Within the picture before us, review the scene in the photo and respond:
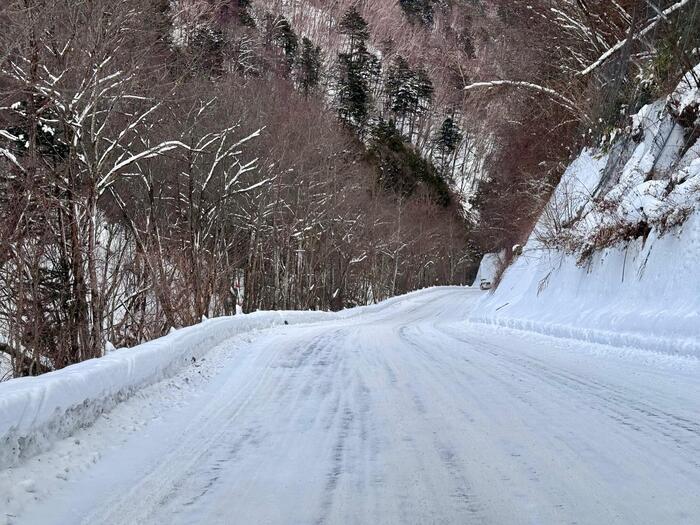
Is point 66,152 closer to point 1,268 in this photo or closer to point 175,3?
point 1,268

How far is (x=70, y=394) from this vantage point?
430 cm

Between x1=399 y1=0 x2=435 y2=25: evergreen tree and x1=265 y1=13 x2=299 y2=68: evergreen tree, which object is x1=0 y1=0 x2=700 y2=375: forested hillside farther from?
x1=399 y1=0 x2=435 y2=25: evergreen tree

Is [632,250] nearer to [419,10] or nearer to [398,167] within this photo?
[398,167]

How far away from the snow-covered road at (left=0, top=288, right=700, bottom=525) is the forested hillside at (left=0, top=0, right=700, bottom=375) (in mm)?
3919

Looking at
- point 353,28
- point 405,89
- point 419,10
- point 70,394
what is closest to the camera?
point 70,394

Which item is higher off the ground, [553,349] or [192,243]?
[192,243]

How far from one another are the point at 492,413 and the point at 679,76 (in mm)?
12585

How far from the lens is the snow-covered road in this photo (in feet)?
9.86

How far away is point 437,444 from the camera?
4094 millimetres

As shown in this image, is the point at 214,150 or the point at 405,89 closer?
the point at 214,150

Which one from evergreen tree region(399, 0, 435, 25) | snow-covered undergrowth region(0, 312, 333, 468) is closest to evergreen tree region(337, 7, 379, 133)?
evergreen tree region(399, 0, 435, 25)

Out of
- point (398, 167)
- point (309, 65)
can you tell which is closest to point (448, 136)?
point (398, 167)

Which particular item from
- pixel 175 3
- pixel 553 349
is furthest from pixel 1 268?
pixel 175 3

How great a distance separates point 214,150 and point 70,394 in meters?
22.0
